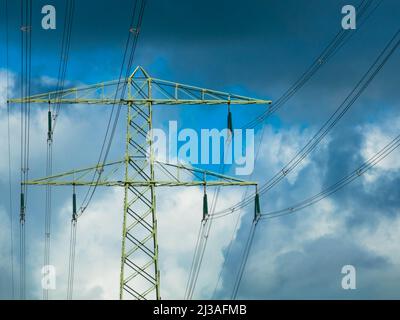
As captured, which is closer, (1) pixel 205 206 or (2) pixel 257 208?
(2) pixel 257 208

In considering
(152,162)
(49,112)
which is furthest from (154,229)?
(49,112)

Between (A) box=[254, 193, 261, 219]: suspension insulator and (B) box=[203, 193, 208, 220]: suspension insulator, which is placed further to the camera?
(B) box=[203, 193, 208, 220]: suspension insulator

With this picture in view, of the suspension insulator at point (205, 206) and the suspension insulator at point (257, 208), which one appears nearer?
the suspension insulator at point (257, 208)
